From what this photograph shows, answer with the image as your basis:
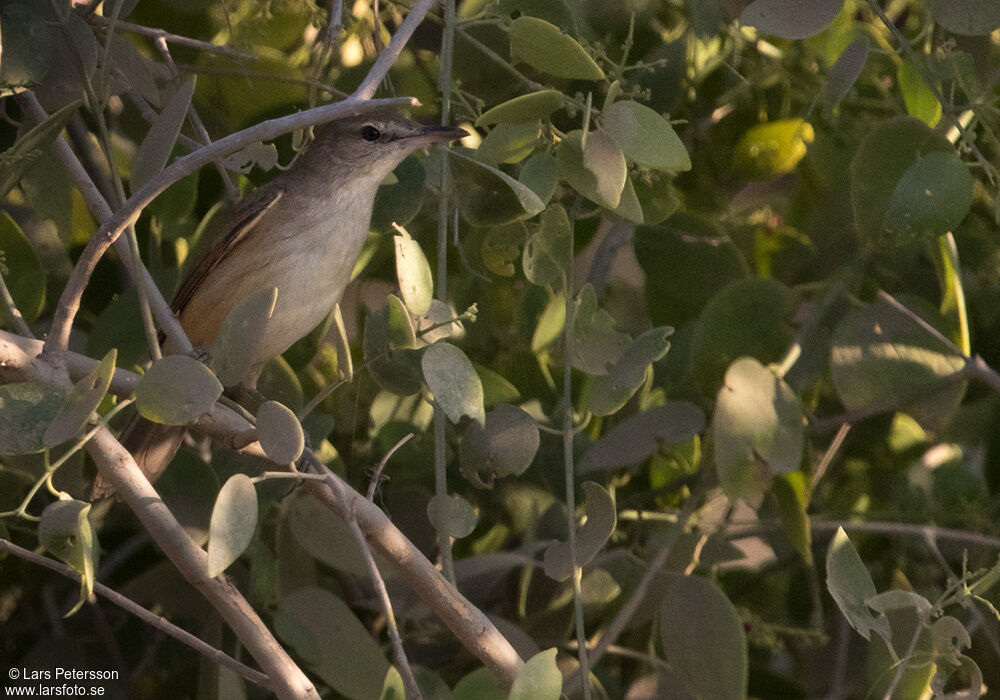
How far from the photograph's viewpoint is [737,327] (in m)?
2.49

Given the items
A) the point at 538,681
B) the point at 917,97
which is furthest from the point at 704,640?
the point at 917,97

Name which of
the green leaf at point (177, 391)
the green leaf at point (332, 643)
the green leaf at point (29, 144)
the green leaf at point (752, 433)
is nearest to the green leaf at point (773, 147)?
the green leaf at point (752, 433)

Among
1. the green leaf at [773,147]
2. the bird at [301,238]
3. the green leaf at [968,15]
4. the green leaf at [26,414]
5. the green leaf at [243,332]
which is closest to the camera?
the green leaf at [26,414]

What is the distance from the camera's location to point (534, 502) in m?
2.73

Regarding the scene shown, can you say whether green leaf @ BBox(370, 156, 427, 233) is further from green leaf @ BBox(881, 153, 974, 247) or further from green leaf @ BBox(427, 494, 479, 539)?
green leaf @ BBox(881, 153, 974, 247)

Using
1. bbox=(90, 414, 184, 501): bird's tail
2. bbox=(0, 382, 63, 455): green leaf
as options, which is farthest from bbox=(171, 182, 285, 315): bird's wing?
bbox=(0, 382, 63, 455): green leaf

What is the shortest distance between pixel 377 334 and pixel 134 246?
0.41 meters

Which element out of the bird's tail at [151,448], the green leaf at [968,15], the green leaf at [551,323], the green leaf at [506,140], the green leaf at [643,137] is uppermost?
the green leaf at [968,15]

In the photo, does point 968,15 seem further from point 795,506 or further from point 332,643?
point 332,643

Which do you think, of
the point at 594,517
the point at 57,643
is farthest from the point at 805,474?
the point at 57,643

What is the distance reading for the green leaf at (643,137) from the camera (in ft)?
5.48

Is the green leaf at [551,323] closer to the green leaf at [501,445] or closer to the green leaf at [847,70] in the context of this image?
the green leaf at [501,445]

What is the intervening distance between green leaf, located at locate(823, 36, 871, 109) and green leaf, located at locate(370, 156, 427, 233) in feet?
2.79

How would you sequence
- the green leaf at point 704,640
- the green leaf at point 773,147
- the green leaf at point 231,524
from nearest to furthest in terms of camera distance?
the green leaf at point 231,524
the green leaf at point 704,640
the green leaf at point 773,147
